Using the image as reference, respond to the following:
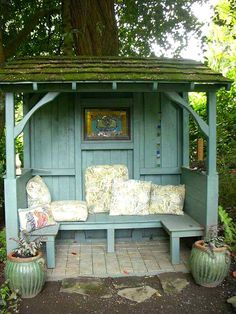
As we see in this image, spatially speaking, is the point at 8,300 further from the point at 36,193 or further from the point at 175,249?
the point at 175,249

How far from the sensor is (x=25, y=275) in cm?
399

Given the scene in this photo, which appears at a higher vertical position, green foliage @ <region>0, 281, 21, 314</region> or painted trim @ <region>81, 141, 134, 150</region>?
painted trim @ <region>81, 141, 134, 150</region>

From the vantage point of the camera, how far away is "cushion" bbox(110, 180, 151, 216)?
18.5 feet

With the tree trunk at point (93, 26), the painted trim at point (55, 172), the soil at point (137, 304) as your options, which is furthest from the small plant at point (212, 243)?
the tree trunk at point (93, 26)

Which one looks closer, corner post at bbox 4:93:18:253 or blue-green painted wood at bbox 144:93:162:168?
corner post at bbox 4:93:18:253

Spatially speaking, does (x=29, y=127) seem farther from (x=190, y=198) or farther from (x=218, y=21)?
(x=218, y=21)

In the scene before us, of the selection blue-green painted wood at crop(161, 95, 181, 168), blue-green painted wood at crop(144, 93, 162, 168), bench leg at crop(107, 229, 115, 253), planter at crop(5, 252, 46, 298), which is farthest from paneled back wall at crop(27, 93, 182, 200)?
planter at crop(5, 252, 46, 298)

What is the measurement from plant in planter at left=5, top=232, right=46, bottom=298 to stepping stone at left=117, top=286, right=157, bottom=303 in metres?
0.93

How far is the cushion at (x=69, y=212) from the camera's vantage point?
5.30 metres

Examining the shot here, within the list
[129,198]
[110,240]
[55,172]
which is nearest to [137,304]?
[110,240]

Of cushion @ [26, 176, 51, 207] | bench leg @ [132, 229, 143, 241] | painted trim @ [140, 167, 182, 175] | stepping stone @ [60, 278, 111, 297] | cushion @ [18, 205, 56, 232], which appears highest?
painted trim @ [140, 167, 182, 175]

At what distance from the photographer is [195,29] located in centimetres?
912

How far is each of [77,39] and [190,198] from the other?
4018 millimetres

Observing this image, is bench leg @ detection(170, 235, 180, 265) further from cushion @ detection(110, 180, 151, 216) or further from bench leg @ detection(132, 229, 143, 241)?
bench leg @ detection(132, 229, 143, 241)
